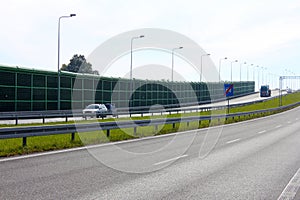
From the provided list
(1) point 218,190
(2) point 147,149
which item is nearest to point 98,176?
(1) point 218,190

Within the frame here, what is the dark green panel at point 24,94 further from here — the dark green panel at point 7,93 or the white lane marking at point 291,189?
the white lane marking at point 291,189

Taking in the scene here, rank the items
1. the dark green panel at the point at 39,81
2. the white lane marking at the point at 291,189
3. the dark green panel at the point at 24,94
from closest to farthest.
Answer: the white lane marking at the point at 291,189 → the dark green panel at the point at 24,94 → the dark green panel at the point at 39,81

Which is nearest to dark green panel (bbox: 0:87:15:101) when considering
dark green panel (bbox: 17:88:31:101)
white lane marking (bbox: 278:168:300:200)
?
dark green panel (bbox: 17:88:31:101)

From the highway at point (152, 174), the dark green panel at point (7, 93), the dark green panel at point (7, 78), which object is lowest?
the highway at point (152, 174)

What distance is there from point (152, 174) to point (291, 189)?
9.82ft

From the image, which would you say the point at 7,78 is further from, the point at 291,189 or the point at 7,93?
the point at 291,189

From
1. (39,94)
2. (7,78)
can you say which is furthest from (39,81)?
(7,78)

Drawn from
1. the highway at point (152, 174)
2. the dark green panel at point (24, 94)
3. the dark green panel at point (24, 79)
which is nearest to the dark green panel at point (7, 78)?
the dark green panel at point (24, 79)

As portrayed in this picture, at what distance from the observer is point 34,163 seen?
387 inches

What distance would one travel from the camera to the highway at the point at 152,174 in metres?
6.59

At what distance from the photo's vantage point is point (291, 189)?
714 cm

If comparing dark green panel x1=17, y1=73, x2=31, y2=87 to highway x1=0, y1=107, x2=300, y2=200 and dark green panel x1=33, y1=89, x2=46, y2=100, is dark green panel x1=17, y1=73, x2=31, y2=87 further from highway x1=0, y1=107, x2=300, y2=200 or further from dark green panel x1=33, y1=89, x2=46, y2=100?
highway x1=0, y1=107, x2=300, y2=200

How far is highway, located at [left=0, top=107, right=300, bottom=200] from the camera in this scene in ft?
21.6

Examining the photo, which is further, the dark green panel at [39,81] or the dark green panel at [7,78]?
the dark green panel at [39,81]
